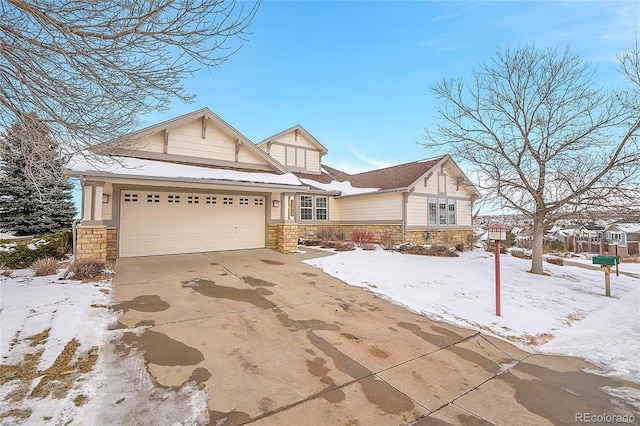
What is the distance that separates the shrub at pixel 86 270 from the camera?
6.70m

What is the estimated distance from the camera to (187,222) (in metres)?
10.8

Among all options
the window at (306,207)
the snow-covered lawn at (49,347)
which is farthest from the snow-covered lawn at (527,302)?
the window at (306,207)

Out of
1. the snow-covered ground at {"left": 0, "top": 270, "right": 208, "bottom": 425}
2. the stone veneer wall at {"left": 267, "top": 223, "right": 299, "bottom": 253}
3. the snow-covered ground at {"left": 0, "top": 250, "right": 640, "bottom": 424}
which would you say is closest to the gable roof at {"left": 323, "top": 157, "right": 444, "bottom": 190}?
the stone veneer wall at {"left": 267, "top": 223, "right": 299, "bottom": 253}

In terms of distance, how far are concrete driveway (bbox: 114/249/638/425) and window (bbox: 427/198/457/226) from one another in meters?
12.5

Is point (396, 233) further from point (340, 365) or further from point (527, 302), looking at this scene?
point (340, 365)

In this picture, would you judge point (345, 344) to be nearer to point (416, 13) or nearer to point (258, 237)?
point (258, 237)

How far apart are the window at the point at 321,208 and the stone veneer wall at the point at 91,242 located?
39.0 feet

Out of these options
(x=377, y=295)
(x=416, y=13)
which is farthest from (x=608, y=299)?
(x=416, y=13)

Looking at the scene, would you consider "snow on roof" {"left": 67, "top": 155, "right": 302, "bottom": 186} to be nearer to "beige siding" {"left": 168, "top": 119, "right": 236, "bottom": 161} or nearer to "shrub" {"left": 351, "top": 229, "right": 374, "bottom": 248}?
"beige siding" {"left": 168, "top": 119, "right": 236, "bottom": 161}

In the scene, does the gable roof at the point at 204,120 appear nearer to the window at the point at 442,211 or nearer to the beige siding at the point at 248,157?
the beige siding at the point at 248,157

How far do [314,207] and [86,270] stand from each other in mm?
12890

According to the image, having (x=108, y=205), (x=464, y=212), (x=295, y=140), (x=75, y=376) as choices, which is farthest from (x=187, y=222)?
(x=464, y=212)

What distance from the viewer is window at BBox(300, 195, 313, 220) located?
1802 cm

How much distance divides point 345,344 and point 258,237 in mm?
8708
